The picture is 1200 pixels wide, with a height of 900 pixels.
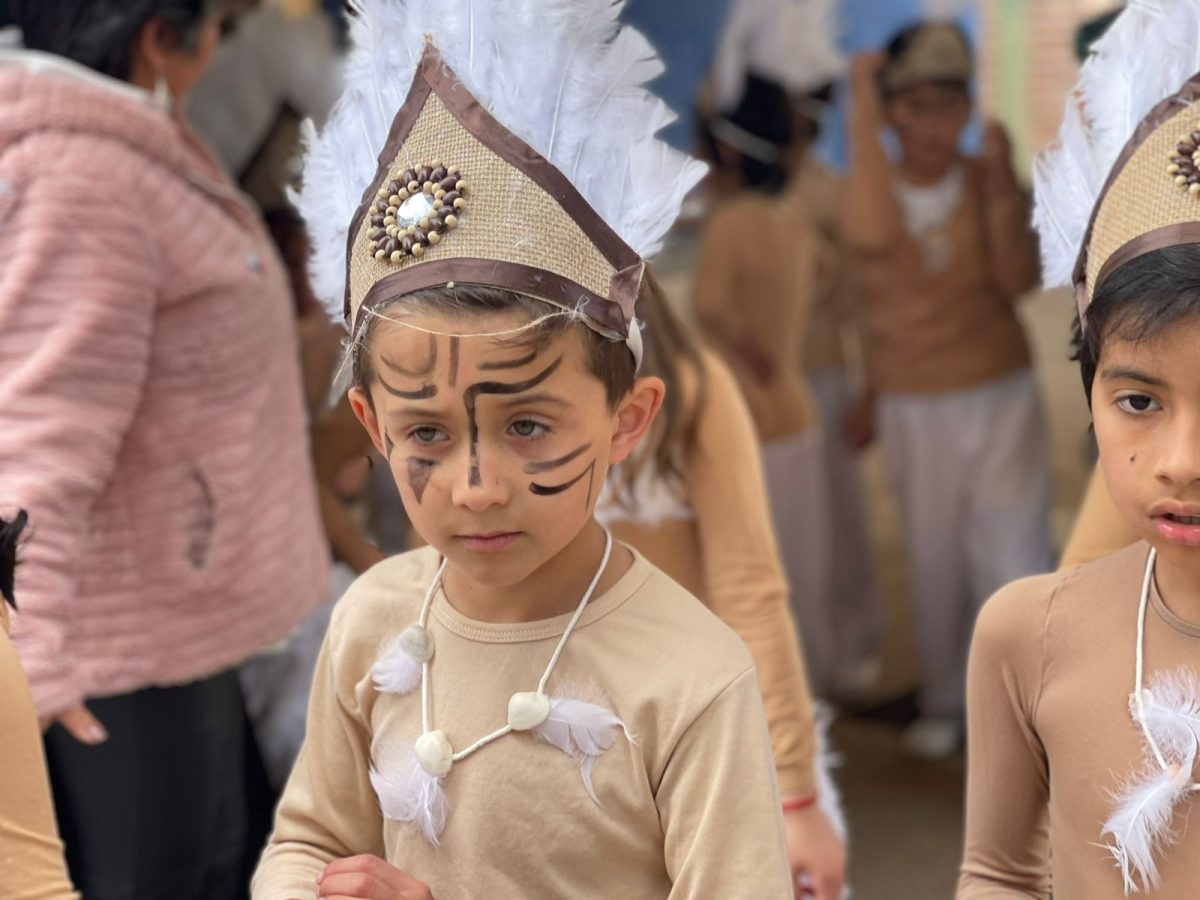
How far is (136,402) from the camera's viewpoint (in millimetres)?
2279

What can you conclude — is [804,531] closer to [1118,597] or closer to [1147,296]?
[1118,597]

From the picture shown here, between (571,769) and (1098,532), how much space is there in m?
0.78

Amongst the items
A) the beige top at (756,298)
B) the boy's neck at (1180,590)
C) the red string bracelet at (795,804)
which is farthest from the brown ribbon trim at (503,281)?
the beige top at (756,298)

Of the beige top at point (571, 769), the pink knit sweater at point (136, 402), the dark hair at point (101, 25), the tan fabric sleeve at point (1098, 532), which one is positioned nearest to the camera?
the beige top at point (571, 769)

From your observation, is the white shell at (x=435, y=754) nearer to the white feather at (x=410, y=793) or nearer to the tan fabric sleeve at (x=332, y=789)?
the white feather at (x=410, y=793)

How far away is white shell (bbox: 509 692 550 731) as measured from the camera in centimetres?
160

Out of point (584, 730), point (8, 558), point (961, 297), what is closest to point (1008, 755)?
point (584, 730)

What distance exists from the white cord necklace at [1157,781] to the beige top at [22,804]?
1057 mm

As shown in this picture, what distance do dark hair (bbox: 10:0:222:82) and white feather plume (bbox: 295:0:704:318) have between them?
35.5 inches

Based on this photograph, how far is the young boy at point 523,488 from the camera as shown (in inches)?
60.4

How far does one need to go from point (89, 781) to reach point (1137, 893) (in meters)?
1.54

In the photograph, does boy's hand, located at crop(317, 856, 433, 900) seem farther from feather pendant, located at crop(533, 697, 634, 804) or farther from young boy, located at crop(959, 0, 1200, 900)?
young boy, located at crop(959, 0, 1200, 900)

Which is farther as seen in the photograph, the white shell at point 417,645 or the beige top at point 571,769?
the white shell at point 417,645

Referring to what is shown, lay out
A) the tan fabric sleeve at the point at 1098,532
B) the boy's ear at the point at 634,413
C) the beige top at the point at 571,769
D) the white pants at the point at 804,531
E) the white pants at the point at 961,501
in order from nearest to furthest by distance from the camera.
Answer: the beige top at the point at 571,769, the boy's ear at the point at 634,413, the tan fabric sleeve at the point at 1098,532, the white pants at the point at 961,501, the white pants at the point at 804,531
